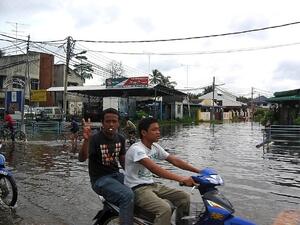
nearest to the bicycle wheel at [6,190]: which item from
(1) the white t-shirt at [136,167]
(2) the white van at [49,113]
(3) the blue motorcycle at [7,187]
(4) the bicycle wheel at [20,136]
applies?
(3) the blue motorcycle at [7,187]

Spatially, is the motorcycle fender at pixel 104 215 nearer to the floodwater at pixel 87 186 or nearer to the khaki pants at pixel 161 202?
the khaki pants at pixel 161 202

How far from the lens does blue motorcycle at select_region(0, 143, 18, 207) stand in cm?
757

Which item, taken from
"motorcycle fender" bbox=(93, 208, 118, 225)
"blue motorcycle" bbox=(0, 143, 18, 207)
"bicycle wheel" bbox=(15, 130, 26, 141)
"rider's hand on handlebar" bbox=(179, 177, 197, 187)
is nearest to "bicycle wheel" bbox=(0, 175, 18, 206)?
"blue motorcycle" bbox=(0, 143, 18, 207)

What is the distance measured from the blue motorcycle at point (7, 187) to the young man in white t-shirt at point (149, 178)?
3.33 metres

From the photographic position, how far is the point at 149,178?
196 inches

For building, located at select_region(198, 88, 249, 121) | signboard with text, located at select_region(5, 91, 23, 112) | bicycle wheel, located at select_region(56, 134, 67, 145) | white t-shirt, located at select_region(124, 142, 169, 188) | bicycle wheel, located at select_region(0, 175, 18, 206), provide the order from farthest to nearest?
1. building, located at select_region(198, 88, 249, 121)
2. signboard with text, located at select_region(5, 91, 23, 112)
3. bicycle wheel, located at select_region(56, 134, 67, 145)
4. bicycle wheel, located at select_region(0, 175, 18, 206)
5. white t-shirt, located at select_region(124, 142, 169, 188)

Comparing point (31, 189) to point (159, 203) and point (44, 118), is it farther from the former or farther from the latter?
point (44, 118)

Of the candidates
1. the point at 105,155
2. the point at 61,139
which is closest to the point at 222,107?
the point at 61,139

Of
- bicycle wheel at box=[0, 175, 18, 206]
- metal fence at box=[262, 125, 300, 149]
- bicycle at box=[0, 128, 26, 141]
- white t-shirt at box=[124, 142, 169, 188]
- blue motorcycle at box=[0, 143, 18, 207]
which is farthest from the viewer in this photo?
bicycle at box=[0, 128, 26, 141]

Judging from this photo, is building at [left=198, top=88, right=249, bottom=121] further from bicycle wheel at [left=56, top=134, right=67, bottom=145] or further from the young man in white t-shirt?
the young man in white t-shirt

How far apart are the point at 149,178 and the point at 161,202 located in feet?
1.40

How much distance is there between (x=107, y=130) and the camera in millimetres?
5234

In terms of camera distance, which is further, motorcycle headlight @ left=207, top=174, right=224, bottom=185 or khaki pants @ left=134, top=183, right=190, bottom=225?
khaki pants @ left=134, top=183, right=190, bottom=225

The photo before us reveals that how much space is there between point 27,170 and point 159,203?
8.56m
